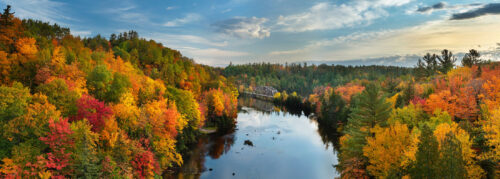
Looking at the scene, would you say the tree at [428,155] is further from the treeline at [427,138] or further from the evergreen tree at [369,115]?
the evergreen tree at [369,115]

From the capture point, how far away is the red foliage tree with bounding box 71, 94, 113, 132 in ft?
112

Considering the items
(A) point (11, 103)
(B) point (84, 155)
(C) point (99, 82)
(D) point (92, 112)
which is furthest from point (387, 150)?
(C) point (99, 82)

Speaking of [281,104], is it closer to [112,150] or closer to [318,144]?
[318,144]

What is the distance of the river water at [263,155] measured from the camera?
49.7 meters

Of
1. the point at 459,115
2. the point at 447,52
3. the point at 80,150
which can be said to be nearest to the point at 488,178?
the point at 459,115

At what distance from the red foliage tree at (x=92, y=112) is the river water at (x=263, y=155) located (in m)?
16.1

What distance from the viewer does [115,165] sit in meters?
30.6

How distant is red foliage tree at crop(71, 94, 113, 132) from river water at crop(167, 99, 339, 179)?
16084mm

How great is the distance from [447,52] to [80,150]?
10467 centimetres

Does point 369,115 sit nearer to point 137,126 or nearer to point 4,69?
point 137,126

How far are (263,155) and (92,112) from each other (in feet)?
120

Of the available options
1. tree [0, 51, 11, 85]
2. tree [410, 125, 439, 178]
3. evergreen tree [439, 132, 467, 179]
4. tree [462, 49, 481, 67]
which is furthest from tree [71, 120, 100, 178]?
tree [462, 49, 481, 67]

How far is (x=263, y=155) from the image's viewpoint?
61.0 m

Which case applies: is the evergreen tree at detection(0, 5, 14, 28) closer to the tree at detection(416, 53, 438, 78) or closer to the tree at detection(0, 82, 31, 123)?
the tree at detection(0, 82, 31, 123)
